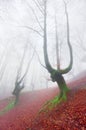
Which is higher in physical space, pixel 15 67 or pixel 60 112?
pixel 15 67

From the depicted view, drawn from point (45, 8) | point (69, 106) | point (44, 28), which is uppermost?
point (45, 8)

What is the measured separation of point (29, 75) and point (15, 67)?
14.2 m

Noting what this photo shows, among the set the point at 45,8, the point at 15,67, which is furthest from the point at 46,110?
the point at 15,67

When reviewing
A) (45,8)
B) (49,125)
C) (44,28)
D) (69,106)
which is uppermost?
(45,8)

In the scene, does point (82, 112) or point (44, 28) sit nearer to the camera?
point (82, 112)

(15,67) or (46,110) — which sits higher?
(15,67)

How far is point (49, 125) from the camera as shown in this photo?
11438mm

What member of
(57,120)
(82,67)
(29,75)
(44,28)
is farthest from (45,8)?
(29,75)

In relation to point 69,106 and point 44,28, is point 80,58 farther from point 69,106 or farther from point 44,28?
point 69,106

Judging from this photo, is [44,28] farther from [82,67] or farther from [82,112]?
[82,67]

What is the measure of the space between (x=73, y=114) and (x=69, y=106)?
1698 millimetres

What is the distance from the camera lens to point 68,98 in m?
14.7

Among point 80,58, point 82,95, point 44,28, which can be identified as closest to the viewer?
point 82,95

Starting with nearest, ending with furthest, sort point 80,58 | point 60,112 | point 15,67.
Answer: point 60,112 < point 80,58 < point 15,67
